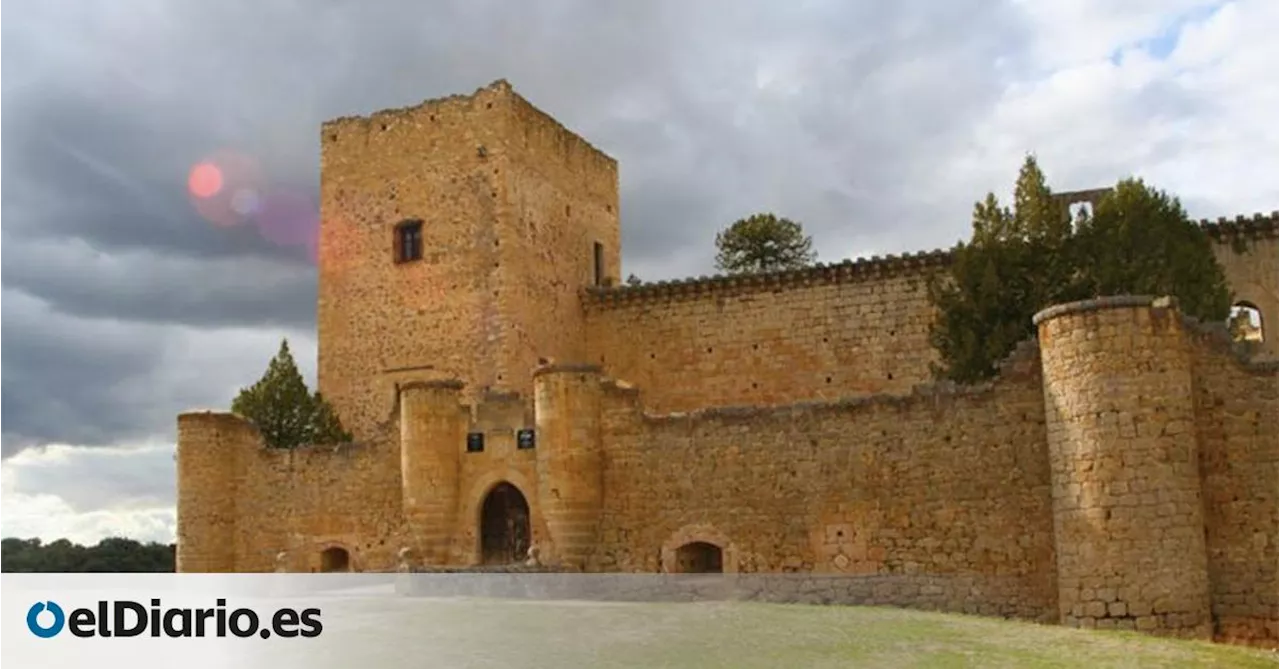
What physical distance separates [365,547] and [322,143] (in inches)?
424

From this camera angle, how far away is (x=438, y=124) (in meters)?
27.7

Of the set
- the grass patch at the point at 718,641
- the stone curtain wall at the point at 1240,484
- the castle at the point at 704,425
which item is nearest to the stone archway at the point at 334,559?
the castle at the point at 704,425

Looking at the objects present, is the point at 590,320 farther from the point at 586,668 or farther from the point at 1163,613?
the point at 586,668

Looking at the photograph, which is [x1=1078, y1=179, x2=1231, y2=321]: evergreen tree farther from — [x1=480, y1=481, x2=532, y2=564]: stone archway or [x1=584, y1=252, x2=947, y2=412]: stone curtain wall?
[x1=480, y1=481, x2=532, y2=564]: stone archway

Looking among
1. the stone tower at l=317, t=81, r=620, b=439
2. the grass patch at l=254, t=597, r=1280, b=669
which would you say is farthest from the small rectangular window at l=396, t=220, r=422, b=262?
the grass patch at l=254, t=597, r=1280, b=669

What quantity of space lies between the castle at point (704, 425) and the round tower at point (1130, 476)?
0.10ft

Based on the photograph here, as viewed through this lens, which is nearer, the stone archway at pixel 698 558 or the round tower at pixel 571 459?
the stone archway at pixel 698 558

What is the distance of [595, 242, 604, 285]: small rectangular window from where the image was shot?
1195 inches

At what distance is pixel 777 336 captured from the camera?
86.8 ft

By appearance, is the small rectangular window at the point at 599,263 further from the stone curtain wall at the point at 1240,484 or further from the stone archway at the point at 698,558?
the stone curtain wall at the point at 1240,484

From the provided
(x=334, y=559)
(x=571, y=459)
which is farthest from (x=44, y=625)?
(x=334, y=559)

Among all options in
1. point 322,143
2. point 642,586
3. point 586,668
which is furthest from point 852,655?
point 322,143

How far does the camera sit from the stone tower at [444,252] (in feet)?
87.5

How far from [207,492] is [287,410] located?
12.9 feet
